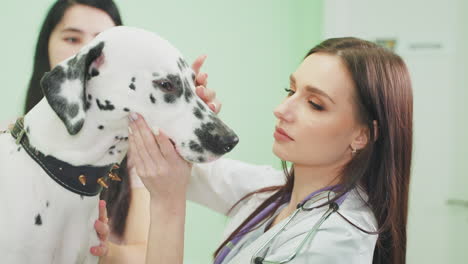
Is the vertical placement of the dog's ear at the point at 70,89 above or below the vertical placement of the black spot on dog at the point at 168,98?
above

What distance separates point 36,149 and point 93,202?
0.19 meters

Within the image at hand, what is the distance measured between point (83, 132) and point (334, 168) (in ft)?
2.40

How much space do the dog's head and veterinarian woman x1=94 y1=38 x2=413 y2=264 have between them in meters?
0.07

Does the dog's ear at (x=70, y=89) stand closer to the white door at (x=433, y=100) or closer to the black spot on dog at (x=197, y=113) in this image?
the black spot on dog at (x=197, y=113)

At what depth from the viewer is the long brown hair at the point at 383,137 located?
47.4 inches

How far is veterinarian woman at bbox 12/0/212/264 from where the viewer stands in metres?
1.50

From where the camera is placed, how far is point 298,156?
49.4 inches

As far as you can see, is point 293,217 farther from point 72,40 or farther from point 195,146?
point 72,40

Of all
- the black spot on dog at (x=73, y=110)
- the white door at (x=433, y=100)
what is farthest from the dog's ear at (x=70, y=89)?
the white door at (x=433, y=100)

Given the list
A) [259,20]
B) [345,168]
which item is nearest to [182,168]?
[345,168]

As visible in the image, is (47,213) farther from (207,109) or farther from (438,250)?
(438,250)

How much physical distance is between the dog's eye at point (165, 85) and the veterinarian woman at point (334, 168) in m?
0.13

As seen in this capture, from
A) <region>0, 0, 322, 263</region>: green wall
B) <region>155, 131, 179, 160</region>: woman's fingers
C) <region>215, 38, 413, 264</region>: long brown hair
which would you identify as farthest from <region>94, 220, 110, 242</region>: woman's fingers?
<region>0, 0, 322, 263</region>: green wall

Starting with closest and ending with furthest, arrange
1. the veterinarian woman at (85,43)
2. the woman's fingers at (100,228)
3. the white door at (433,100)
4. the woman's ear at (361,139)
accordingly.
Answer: the woman's fingers at (100,228)
the woman's ear at (361,139)
the veterinarian woman at (85,43)
the white door at (433,100)
